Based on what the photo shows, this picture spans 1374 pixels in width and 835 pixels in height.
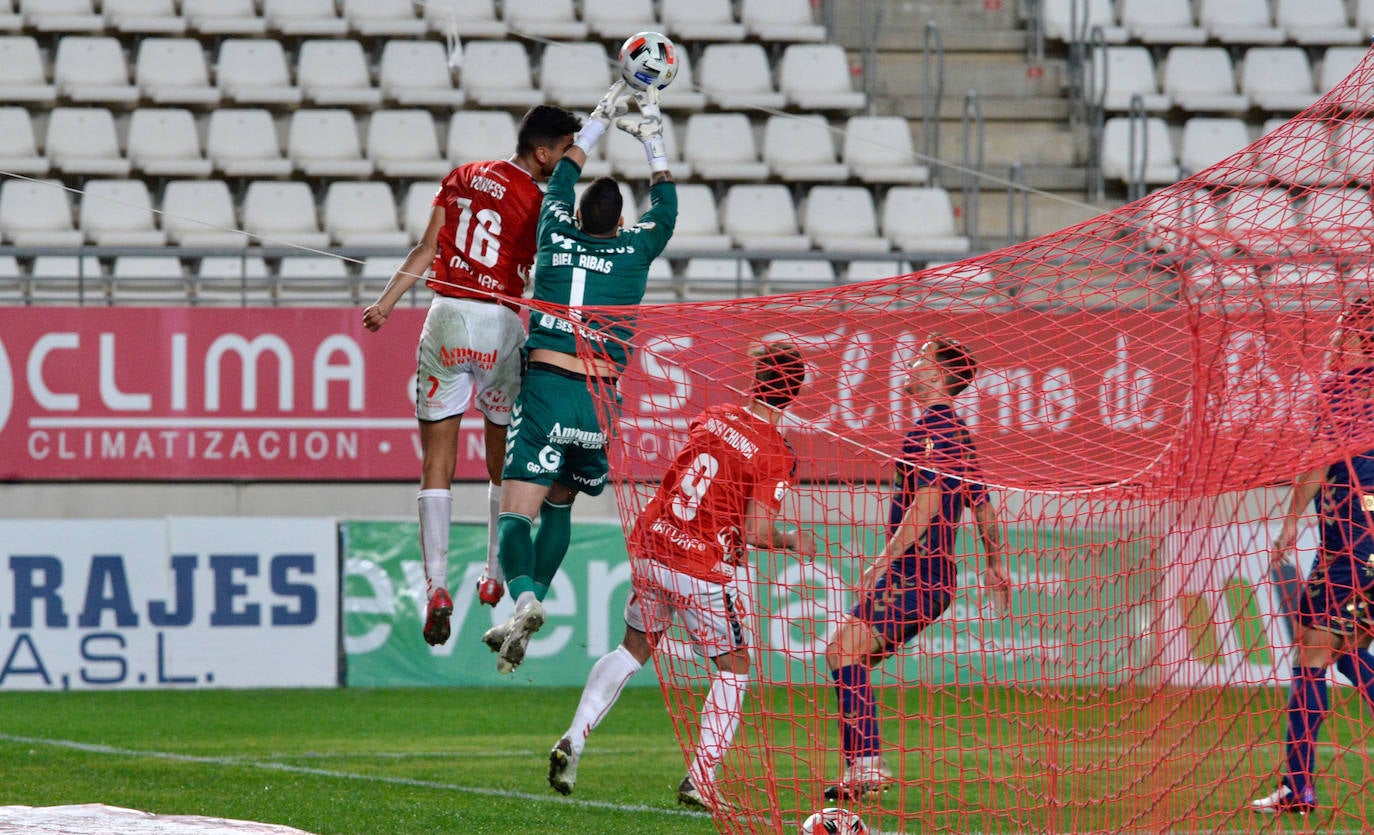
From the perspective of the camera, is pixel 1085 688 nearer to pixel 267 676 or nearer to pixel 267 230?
pixel 267 676

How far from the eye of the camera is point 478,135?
15.0m

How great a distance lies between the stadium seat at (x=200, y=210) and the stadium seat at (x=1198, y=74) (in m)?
8.63

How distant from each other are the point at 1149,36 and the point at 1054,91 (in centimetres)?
103

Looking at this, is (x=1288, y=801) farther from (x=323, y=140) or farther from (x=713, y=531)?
(x=323, y=140)

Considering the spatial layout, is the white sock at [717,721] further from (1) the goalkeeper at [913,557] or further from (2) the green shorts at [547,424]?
(2) the green shorts at [547,424]

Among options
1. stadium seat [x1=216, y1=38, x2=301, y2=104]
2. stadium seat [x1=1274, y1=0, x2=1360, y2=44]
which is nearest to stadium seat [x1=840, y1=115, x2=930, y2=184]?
stadium seat [x1=1274, y1=0, x2=1360, y2=44]

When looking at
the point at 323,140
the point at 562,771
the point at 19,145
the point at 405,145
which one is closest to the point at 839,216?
the point at 405,145

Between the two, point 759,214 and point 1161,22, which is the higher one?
point 1161,22

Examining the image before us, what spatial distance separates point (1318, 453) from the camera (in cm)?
533

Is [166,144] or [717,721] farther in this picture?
[166,144]

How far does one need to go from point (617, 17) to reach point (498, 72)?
47.3 inches

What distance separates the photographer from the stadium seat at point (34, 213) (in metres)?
14.2

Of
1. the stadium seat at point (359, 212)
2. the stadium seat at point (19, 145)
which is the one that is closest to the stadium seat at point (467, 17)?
the stadium seat at point (359, 212)

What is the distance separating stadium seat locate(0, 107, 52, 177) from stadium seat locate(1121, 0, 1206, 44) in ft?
32.6
